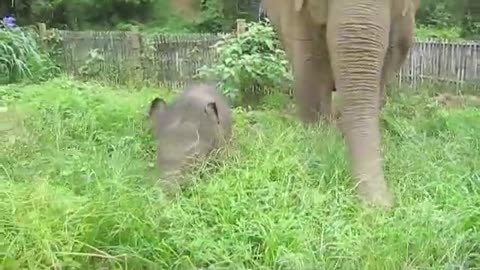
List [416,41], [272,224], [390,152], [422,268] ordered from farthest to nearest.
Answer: [416,41], [390,152], [272,224], [422,268]

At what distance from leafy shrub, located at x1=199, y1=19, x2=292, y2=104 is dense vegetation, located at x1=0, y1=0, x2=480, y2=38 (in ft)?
22.4

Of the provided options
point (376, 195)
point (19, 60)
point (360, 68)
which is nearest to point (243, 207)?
point (376, 195)

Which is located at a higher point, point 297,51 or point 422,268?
point 297,51

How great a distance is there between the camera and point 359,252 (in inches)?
145

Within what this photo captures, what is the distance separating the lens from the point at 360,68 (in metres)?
5.18

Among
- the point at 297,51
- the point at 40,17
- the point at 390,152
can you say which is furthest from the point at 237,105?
the point at 40,17

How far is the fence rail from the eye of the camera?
12.4 metres

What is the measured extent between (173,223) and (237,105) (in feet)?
19.9

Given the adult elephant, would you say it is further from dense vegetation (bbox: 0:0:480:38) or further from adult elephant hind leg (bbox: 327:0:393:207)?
dense vegetation (bbox: 0:0:480:38)

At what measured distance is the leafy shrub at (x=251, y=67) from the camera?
34.2 ft

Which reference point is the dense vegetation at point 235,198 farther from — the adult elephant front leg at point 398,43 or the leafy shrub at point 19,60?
the leafy shrub at point 19,60

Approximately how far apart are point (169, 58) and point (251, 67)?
3237mm

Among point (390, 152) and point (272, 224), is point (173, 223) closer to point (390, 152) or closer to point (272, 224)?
point (272, 224)

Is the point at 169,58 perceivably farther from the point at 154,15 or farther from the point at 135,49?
the point at 154,15
